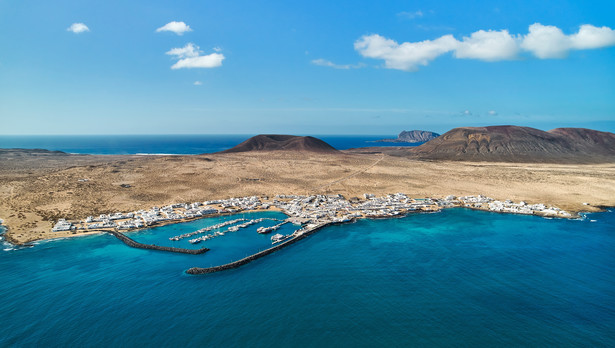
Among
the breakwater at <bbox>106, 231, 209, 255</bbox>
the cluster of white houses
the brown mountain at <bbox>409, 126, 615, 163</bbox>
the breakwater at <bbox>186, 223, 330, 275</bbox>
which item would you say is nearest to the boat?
the breakwater at <bbox>186, 223, 330, 275</bbox>

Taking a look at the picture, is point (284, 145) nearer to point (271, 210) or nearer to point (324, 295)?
point (271, 210)

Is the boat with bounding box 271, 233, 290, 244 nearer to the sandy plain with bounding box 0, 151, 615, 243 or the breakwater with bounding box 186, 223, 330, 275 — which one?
the breakwater with bounding box 186, 223, 330, 275

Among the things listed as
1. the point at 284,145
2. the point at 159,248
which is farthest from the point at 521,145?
the point at 159,248

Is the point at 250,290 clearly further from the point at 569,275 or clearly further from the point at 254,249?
the point at 569,275

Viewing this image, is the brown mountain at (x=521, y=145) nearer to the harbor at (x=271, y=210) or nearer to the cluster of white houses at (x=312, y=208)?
the cluster of white houses at (x=312, y=208)

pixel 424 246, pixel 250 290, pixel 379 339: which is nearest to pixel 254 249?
pixel 250 290

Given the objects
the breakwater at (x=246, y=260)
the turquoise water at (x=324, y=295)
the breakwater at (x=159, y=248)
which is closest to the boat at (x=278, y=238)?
the breakwater at (x=246, y=260)
